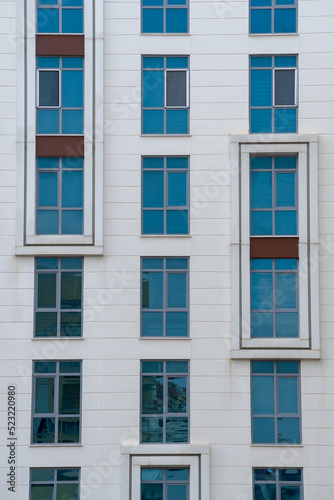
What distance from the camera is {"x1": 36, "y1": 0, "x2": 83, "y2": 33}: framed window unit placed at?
20812 mm

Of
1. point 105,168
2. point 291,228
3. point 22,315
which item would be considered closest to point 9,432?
point 22,315

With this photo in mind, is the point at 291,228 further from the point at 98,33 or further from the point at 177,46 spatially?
the point at 98,33

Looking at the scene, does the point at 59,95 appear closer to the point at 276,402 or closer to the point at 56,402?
the point at 56,402

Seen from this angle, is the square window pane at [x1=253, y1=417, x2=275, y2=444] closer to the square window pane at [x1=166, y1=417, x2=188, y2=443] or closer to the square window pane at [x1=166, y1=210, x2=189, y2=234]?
the square window pane at [x1=166, y1=417, x2=188, y2=443]

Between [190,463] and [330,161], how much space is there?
922cm

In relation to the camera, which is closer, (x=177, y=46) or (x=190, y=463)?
(x=190, y=463)

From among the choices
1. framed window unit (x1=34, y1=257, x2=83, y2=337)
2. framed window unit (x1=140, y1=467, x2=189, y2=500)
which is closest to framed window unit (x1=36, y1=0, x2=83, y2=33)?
framed window unit (x1=34, y1=257, x2=83, y2=337)

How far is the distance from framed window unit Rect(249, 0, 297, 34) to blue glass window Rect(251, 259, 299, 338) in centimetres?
671

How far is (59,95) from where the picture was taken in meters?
20.7

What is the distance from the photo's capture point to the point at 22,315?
19922 mm

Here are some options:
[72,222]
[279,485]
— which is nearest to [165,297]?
[72,222]

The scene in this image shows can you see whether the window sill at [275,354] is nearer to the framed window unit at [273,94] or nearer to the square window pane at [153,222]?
the square window pane at [153,222]

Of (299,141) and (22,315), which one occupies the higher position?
(299,141)

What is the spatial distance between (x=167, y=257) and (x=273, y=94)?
560 cm
